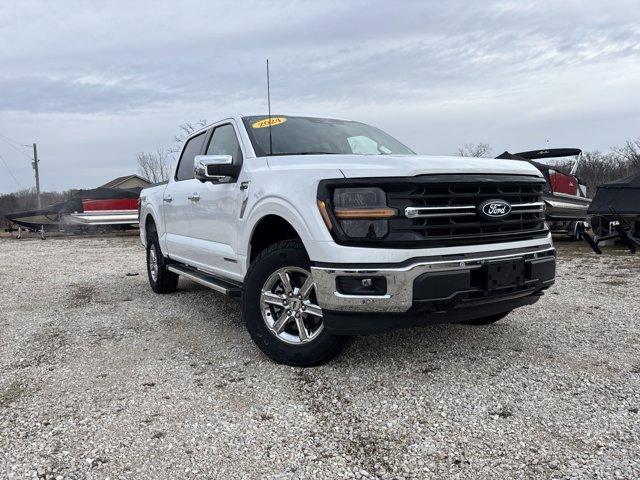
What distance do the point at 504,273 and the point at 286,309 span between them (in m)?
1.48

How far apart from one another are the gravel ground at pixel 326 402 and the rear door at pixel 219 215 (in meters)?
0.64

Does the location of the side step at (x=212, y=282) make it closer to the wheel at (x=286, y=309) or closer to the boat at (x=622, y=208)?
the wheel at (x=286, y=309)

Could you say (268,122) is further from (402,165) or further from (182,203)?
(402,165)

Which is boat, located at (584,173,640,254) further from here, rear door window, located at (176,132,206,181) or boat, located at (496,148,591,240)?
rear door window, located at (176,132,206,181)

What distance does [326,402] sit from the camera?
3162 mm

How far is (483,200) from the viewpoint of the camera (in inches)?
136

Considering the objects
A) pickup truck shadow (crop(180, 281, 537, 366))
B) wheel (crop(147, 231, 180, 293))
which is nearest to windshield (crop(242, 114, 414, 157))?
pickup truck shadow (crop(180, 281, 537, 366))

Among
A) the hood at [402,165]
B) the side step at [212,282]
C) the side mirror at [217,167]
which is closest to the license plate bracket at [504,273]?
the hood at [402,165]

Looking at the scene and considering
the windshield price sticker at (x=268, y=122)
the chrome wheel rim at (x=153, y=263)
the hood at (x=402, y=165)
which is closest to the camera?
the hood at (x=402, y=165)

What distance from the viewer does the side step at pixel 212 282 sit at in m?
4.35

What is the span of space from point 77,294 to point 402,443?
5.85 meters

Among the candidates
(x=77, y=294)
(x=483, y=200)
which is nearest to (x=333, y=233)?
(x=483, y=200)

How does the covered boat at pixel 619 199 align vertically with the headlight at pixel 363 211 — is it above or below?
below

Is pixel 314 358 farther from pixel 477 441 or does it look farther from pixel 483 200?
pixel 483 200
